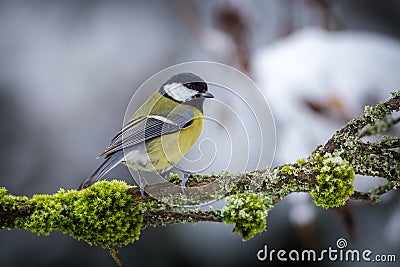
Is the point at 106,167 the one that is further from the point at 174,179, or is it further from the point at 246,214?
the point at 246,214

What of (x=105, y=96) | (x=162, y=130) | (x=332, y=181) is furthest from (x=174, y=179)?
(x=105, y=96)

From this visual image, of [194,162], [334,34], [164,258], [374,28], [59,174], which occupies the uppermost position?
[374,28]

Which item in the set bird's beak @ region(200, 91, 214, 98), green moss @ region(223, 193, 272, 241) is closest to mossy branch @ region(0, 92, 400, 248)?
green moss @ region(223, 193, 272, 241)

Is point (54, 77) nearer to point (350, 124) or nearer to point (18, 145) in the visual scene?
point (18, 145)

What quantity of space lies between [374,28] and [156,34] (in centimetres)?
65

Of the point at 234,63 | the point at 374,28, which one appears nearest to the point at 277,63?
the point at 234,63

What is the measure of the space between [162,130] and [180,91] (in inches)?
2.6

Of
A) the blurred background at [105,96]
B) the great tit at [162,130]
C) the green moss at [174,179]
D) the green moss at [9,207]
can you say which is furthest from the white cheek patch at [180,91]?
the blurred background at [105,96]

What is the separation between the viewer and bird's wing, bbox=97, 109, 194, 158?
79 cm

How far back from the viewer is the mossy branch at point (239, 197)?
2.42ft

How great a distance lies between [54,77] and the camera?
1562mm

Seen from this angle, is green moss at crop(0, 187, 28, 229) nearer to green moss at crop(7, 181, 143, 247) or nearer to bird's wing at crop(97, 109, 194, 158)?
green moss at crop(7, 181, 143, 247)

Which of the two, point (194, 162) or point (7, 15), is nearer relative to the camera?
point (194, 162)

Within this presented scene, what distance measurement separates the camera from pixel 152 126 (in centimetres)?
79
